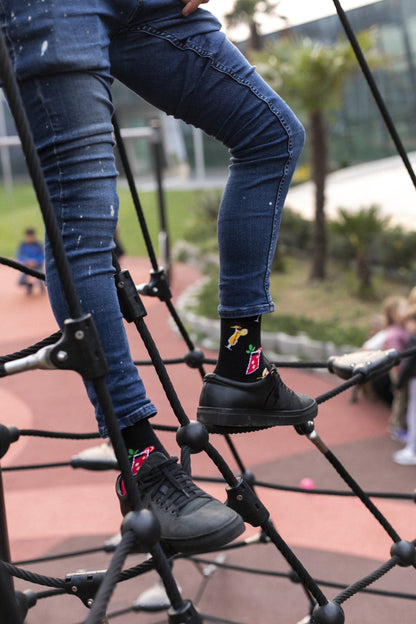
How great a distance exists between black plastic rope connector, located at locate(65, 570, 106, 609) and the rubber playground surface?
1145mm

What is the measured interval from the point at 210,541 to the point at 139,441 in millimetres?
177

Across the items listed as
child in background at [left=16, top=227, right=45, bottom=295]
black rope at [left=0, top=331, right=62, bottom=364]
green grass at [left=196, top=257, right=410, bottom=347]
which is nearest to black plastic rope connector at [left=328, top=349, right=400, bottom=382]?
black rope at [left=0, top=331, right=62, bottom=364]

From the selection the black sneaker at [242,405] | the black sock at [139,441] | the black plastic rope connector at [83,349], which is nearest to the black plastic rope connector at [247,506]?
the black sneaker at [242,405]

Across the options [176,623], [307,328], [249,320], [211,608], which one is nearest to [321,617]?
[176,623]

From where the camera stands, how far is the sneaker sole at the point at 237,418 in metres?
1.25

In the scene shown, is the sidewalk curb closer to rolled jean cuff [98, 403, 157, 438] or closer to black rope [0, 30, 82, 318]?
rolled jean cuff [98, 403, 157, 438]

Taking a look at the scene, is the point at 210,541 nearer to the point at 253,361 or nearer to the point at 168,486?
the point at 168,486

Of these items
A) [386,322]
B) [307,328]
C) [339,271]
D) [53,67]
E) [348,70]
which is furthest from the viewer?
[339,271]

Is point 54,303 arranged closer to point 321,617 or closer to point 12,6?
point 12,6

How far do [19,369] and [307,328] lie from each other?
278 inches

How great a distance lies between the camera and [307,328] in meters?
7.90

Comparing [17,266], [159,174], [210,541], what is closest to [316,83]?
[159,174]

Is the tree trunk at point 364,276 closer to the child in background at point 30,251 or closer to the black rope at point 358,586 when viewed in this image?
the child in background at point 30,251

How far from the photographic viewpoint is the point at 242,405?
1.25 meters
